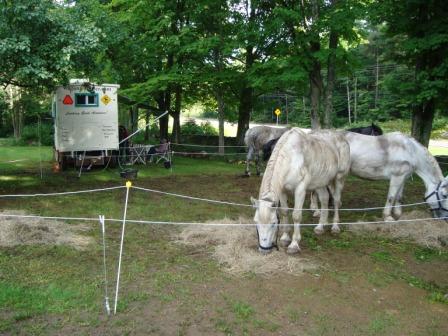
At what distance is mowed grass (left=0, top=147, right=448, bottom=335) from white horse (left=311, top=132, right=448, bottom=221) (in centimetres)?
80

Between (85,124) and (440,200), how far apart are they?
1055 cm

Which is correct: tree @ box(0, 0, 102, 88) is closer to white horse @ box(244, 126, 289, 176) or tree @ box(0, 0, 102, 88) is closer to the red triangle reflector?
the red triangle reflector

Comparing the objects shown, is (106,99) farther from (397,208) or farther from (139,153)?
(397,208)

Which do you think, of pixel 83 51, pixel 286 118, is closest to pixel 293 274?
pixel 83 51

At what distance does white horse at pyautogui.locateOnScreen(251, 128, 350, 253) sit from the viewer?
571cm

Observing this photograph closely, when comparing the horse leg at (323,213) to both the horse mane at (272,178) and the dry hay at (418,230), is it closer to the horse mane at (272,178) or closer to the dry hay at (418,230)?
the dry hay at (418,230)

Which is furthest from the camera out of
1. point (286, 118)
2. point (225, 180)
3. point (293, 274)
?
point (286, 118)

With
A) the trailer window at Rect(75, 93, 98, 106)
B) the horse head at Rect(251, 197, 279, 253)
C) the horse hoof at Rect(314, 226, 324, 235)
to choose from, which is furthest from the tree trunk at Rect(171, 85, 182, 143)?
the horse head at Rect(251, 197, 279, 253)

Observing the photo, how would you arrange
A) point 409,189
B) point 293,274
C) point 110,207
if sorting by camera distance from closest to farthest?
point 293,274
point 110,207
point 409,189

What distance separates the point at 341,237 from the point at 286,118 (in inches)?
1677

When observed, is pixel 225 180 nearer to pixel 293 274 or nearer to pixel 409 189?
pixel 409 189

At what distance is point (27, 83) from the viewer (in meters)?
9.73

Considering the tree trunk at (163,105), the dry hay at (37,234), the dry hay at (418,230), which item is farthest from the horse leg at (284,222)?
the tree trunk at (163,105)

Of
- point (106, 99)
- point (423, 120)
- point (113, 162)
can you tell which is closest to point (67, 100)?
point (106, 99)
